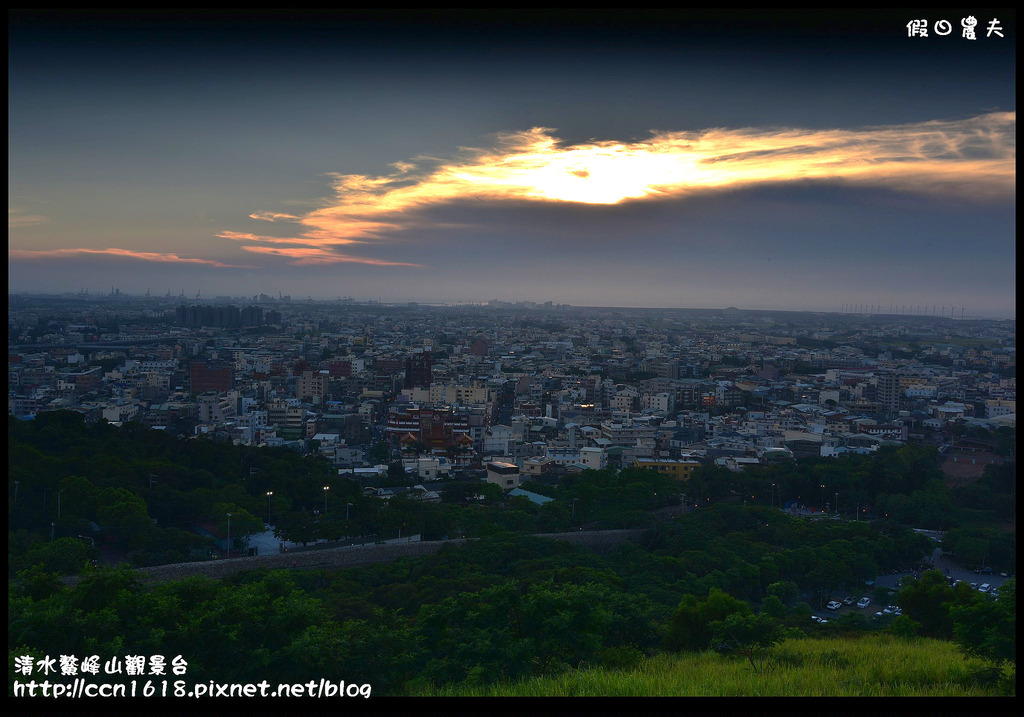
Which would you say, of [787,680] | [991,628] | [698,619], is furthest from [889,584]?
[787,680]

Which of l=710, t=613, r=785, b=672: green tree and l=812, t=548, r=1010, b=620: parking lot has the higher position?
l=710, t=613, r=785, b=672: green tree

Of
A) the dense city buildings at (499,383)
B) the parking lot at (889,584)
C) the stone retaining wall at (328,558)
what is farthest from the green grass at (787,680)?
the dense city buildings at (499,383)

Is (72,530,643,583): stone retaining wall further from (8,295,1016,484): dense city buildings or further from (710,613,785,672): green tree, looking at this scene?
(710,613,785,672): green tree

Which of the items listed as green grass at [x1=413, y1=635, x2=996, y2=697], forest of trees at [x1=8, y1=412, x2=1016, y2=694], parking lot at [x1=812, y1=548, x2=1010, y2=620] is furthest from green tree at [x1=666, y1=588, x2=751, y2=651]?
parking lot at [x1=812, y1=548, x2=1010, y2=620]

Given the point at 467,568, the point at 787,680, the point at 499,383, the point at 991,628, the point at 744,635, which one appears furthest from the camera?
the point at 499,383

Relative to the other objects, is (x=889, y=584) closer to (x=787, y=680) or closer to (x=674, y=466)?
(x=674, y=466)

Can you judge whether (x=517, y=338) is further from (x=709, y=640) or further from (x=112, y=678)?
(x=112, y=678)

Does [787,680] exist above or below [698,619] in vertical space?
above

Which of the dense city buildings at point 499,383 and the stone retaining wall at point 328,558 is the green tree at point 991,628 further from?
the dense city buildings at point 499,383

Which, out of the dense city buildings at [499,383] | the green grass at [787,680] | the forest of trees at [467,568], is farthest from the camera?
the dense city buildings at [499,383]
